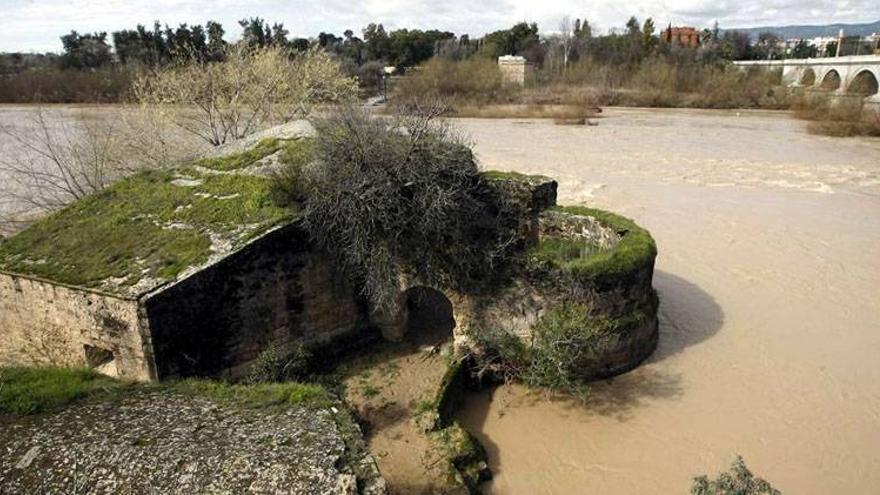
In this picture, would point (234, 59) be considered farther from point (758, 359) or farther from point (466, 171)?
point (758, 359)

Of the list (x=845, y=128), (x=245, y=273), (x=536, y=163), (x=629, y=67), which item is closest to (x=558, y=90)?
(x=629, y=67)

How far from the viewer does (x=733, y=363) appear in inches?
467

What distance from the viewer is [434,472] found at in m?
8.35

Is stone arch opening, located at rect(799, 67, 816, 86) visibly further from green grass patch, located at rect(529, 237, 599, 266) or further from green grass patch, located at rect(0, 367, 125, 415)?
green grass patch, located at rect(0, 367, 125, 415)

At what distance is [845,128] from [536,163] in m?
20.8

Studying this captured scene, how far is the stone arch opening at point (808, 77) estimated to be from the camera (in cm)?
5981

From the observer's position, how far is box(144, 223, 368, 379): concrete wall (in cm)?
896

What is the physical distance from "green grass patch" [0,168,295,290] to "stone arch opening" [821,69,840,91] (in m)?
56.3

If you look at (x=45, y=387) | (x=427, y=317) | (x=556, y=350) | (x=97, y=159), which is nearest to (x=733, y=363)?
(x=556, y=350)

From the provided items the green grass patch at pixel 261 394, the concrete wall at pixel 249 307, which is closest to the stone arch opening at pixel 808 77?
the concrete wall at pixel 249 307

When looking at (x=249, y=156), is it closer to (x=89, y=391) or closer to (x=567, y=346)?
(x=89, y=391)

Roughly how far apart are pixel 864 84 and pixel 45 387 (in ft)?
197

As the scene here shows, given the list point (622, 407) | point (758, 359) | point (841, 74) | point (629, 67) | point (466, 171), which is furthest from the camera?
point (629, 67)

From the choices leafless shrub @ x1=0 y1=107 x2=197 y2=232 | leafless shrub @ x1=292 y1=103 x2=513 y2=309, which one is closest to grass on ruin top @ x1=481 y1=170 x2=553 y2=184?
leafless shrub @ x1=292 y1=103 x2=513 y2=309
